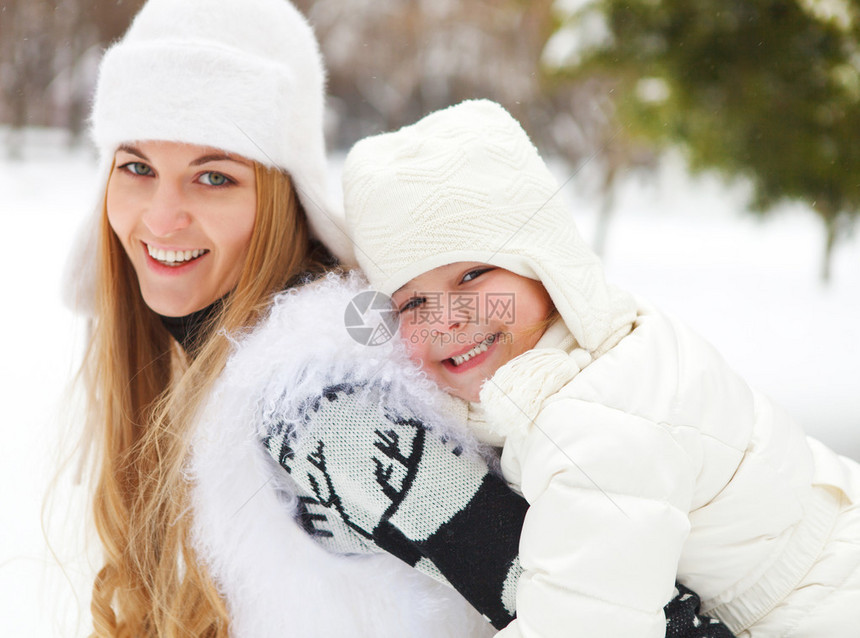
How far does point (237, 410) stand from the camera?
0.89 m

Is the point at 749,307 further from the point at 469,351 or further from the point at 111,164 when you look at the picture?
the point at 111,164

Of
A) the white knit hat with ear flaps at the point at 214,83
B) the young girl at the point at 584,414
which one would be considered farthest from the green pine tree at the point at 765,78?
the white knit hat with ear flaps at the point at 214,83

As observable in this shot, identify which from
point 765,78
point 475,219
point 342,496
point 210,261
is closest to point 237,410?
point 342,496

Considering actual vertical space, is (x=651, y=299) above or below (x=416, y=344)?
below

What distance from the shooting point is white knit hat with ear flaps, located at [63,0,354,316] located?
38.8 inches

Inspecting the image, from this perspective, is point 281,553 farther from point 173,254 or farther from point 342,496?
point 173,254

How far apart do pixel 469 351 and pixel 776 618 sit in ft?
1.73

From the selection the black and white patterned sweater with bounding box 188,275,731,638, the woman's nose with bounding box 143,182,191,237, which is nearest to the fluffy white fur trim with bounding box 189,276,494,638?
the black and white patterned sweater with bounding box 188,275,731,638

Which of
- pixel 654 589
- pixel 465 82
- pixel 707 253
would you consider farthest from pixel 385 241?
pixel 707 253

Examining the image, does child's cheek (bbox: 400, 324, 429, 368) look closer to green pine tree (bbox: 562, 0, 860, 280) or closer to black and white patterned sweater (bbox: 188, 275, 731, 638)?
black and white patterned sweater (bbox: 188, 275, 731, 638)

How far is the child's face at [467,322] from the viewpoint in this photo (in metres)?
0.92

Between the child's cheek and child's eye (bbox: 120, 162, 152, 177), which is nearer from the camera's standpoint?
the child's cheek

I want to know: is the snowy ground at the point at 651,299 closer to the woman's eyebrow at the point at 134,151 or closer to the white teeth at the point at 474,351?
the woman's eyebrow at the point at 134,151

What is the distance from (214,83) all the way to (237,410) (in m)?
0.48
